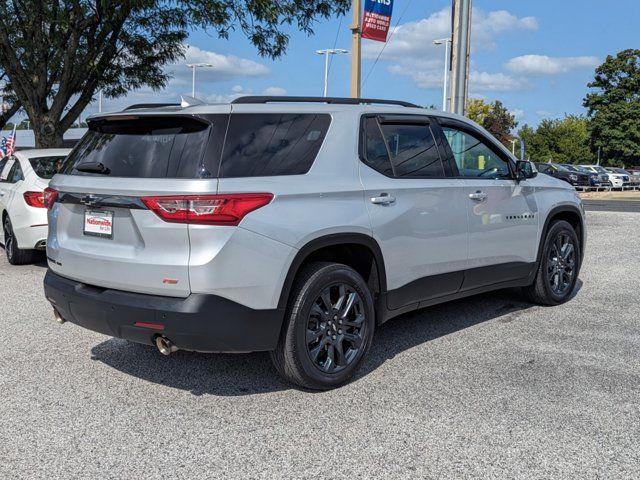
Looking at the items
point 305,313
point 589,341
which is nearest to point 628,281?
point 589,341

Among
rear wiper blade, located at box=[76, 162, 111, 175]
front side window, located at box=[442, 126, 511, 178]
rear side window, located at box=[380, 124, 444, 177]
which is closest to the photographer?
rear wiper blade, located at box=[76, 162, 111, 175]

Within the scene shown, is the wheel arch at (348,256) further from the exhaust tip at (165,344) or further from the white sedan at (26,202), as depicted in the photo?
the white sedan at (26,202)

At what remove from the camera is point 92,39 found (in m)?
13.0

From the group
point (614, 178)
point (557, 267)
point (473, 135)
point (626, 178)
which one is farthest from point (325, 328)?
point (626, 178)

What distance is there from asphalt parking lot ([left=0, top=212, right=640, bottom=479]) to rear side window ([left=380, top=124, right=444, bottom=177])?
135cm

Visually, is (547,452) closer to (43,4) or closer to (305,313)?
(305,313)

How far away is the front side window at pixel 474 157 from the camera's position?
536 centimetres

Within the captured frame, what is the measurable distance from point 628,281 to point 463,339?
137 inches

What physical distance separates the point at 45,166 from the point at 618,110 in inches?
2864

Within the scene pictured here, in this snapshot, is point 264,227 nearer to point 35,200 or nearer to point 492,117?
point 35,200

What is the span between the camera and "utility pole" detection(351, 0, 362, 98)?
477 inches

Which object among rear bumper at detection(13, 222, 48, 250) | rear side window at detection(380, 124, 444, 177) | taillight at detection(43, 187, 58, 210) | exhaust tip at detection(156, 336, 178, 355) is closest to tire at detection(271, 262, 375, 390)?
exhaust tip at detection(156, 336, 178, 355)

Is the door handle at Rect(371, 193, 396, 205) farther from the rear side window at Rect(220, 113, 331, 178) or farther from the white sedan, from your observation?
the white sedan

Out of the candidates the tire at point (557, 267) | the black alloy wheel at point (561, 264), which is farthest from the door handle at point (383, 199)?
the black alloy wheel at point (561, 264)
